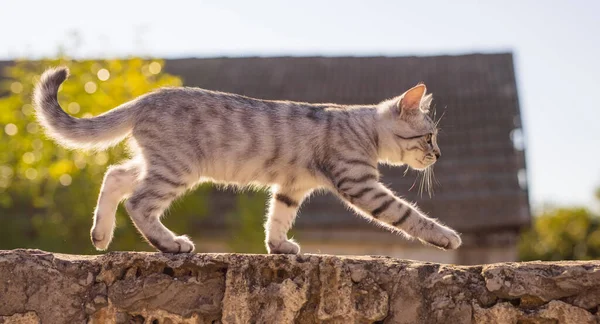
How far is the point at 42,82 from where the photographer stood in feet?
14.9

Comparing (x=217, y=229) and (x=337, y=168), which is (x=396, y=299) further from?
(x=217, y=229)

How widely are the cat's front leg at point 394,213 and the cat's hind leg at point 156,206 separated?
95cm

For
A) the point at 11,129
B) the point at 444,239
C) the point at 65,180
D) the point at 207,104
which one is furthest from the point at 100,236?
the point at 11,129

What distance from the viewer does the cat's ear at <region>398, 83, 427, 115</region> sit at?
4949 mm

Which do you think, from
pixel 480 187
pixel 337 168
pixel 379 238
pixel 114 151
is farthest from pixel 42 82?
pixel 480 187

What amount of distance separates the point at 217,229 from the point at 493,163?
14.5 feet

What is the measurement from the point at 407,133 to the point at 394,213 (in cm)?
77

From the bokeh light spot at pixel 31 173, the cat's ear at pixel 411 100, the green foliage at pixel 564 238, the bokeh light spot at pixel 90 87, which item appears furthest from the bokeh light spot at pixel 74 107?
the green foliage at pixel 564 238

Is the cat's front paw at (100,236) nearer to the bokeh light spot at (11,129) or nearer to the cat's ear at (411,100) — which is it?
the cat's ear at (411,100)

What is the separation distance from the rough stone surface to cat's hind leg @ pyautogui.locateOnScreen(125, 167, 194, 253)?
0.50m

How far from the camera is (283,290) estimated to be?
3523 mm

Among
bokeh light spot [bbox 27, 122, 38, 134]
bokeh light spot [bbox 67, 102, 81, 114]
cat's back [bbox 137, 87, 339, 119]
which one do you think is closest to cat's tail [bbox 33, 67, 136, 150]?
cat's back [bbox 137, 87, 339, 119]

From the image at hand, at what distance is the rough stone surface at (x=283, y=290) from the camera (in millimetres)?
3367

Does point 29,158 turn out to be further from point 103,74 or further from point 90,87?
point 103,74
